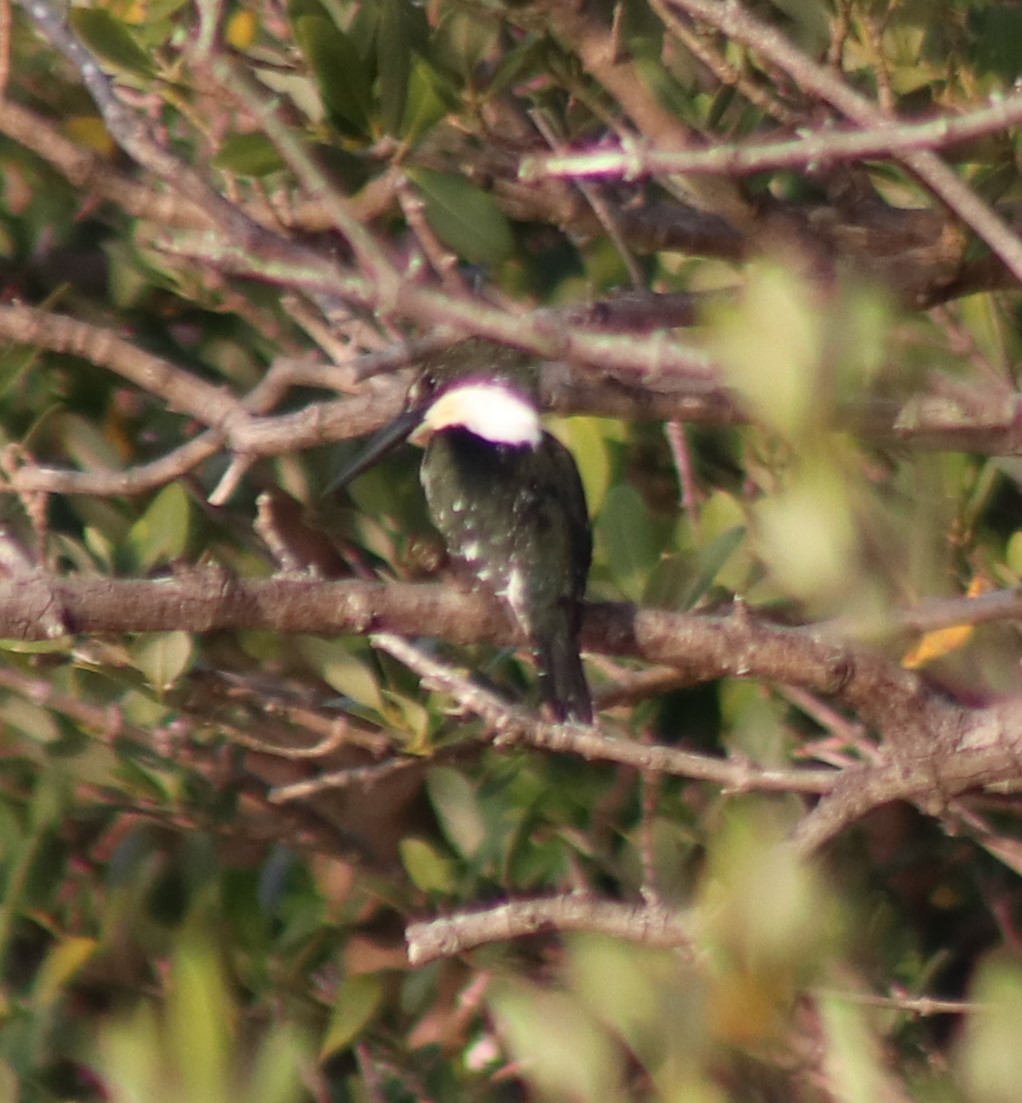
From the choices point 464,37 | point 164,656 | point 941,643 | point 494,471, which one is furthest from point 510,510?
point 941,643

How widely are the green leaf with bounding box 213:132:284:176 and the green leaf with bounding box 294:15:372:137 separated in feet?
0.31

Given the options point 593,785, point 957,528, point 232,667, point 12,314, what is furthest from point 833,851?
point 12,314

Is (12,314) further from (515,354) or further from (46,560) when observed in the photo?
(515,354)

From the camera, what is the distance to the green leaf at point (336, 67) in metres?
2.05

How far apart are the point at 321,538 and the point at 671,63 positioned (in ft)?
3.33

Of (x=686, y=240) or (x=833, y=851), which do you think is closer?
(x=686, y=240)

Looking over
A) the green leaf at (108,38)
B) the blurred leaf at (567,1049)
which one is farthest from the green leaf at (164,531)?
the blurred leaf at (567,1049)

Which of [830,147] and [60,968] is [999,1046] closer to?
[830,147]

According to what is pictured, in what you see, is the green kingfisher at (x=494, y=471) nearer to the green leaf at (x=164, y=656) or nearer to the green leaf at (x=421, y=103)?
the green leaf at (x=164, y=656)

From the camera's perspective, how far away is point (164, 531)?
231 centimetres

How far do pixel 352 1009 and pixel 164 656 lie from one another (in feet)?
2.09

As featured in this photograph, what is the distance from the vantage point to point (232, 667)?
9.45 feet

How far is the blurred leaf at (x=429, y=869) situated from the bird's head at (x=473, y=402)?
1.88 ft

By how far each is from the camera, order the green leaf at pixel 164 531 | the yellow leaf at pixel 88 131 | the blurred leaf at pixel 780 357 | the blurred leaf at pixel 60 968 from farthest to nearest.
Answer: the yellow leaf at pixel 88 131 < the blurred leaf at pixel 60 968 < the green leaf at pixel 164 531 < the blurred leaf at pixel 780 357
